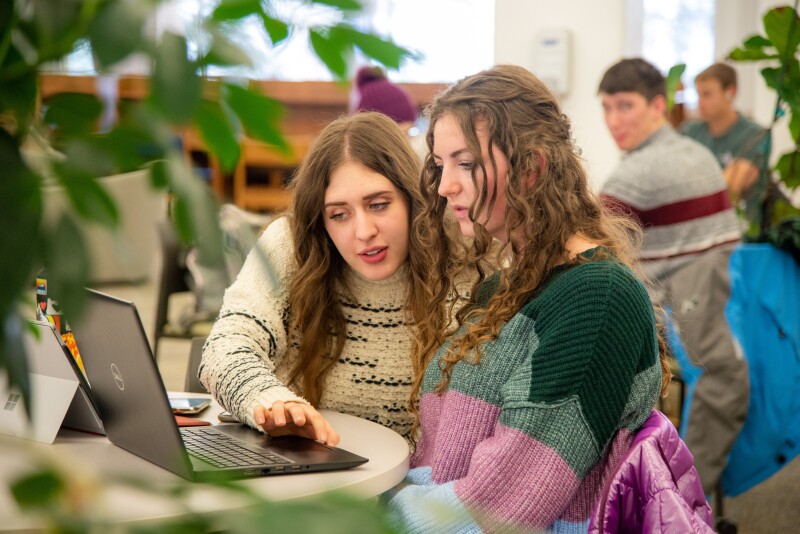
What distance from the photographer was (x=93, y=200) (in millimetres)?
314

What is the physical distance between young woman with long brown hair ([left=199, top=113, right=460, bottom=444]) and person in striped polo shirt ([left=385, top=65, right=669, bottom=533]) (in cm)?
13

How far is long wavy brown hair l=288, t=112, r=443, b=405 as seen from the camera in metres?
1.78

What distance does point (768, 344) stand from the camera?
2.77 meters

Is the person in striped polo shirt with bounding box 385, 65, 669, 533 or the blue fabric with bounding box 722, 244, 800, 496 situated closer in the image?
the person in striped polo shirt with bounding box 385, 65, 669, 533

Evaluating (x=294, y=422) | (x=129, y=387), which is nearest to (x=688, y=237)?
(x=294, y=422)

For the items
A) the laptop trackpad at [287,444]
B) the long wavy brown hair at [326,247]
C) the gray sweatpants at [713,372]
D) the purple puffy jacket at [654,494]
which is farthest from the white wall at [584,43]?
the purple puffy jacket at [654,494]

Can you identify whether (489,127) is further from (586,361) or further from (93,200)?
(93,200)

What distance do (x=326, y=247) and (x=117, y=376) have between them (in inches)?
23.2

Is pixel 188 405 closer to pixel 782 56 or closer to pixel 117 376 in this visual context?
pixel 117 376

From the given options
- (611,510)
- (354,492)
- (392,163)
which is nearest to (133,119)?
(354,492)

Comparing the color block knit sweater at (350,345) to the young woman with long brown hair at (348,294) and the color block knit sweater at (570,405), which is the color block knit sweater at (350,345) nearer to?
the young woman with long brown hair at (348,294)

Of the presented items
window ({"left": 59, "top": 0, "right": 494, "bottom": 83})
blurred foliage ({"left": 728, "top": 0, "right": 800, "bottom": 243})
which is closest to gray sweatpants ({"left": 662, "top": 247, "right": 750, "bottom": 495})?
blurred foliage ({"left": 728, "top": 0, "right": 800, "bottom": 243})

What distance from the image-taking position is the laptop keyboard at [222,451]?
130 centimetres

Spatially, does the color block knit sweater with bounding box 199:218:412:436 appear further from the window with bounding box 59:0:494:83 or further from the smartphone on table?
the window with bounding box 59:0:494:83
